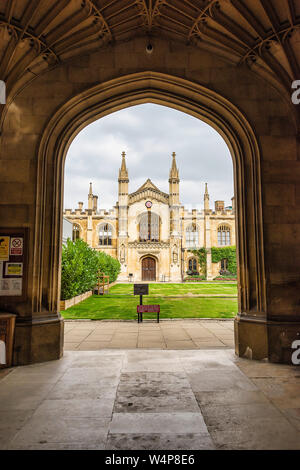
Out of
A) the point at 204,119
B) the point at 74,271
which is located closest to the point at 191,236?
the point at 74,271

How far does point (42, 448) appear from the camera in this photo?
7.60 feet

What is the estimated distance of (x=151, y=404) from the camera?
124 inches

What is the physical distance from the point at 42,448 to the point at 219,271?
3662cm

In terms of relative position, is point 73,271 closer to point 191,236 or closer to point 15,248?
point 15,248

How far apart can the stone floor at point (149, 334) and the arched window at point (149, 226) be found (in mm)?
27552

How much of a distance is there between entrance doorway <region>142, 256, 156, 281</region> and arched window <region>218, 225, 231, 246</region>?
1015 cm

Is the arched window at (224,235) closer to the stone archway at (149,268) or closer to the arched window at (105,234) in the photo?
the stone archway at (149,268)

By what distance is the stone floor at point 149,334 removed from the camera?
5.91 meters

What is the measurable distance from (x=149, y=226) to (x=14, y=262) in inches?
1247

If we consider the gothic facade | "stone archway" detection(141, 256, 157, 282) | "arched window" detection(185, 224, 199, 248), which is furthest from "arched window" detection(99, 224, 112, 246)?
"arched window" detection(185, 224, 199, 248)

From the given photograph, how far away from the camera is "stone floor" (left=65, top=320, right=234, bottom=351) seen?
591cm

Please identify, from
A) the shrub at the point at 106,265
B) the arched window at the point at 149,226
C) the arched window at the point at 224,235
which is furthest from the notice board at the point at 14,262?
the arched window at the point at 224,235

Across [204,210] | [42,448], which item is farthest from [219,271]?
[42,448]

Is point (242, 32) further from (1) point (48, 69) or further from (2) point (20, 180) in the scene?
(2) point (20, 180)
